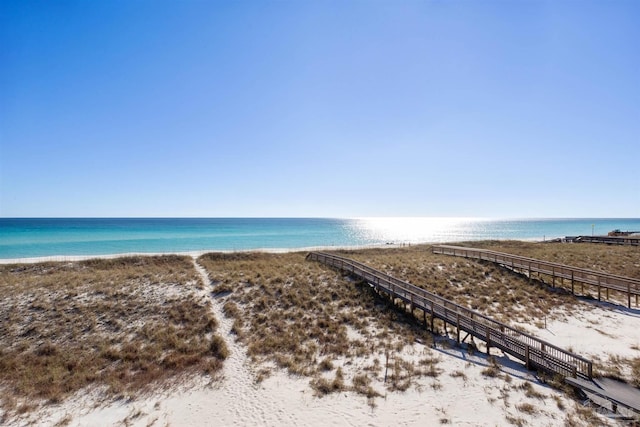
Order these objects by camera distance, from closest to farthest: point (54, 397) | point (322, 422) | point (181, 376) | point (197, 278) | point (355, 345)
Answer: point (322, 422) → point (54, 397) → point (181, 376) → point (355, 345) → point (197, 278)

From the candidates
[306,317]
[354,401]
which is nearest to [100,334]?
[306,317]

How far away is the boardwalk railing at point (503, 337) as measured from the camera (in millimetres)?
10125

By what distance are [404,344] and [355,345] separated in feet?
8.03

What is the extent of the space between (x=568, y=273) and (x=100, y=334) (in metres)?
32.6

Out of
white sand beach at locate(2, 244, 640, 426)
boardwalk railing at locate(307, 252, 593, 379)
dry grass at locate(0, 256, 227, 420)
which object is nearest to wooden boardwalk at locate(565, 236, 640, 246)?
white sand beach at locate(2, 244, 640, 426)

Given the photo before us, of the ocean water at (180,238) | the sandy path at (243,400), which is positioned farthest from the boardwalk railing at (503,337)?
the ocean water at (180,238)

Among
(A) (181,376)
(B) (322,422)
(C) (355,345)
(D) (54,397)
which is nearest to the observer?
(B) (322,422)

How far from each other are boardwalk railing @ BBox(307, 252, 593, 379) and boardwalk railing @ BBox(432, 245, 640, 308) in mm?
10877

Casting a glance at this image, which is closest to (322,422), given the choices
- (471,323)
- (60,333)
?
(471,323)

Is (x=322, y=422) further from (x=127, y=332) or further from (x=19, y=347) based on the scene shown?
(x=19, y=347)

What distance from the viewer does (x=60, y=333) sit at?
1421 centimetres

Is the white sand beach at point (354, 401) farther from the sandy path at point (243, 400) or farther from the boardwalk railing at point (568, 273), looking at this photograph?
the boardwalk railing at point (568, 273)

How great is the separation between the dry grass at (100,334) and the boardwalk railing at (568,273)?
83.6ft

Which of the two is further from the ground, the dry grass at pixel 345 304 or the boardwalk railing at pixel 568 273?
the boardwalk railing at pixel 568 273
